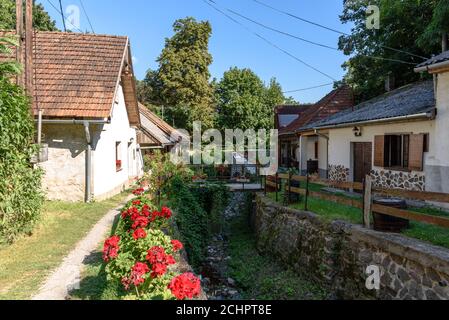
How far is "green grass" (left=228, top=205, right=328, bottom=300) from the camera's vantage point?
27.8 ft

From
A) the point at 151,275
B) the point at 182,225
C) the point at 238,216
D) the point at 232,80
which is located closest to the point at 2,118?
the point at 151,275

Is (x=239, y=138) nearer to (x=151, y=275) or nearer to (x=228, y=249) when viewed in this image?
(x=228, y=249)

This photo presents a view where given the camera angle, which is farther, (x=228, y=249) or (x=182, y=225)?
(x=228, y=249)

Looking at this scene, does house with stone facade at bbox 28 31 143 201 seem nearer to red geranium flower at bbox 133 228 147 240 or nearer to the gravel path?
the gravel path

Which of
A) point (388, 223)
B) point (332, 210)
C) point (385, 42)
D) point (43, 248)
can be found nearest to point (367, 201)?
point (388, 223)

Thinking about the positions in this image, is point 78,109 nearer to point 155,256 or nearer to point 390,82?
point 155,256

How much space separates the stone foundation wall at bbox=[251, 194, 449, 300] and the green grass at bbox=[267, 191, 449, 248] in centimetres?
28

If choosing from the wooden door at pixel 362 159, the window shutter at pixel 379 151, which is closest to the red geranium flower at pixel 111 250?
the window shutter at pixel 379 151

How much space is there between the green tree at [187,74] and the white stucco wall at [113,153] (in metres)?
16.8

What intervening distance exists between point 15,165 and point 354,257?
6.83m

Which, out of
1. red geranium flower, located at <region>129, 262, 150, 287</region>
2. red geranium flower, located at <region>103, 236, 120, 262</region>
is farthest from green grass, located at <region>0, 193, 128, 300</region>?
red geranium flower, located at <region>129, 262, 150, 287</region>

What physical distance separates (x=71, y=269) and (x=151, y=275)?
2.51 metres

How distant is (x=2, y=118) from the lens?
6.39 metres

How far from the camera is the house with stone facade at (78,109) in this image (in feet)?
38.2
